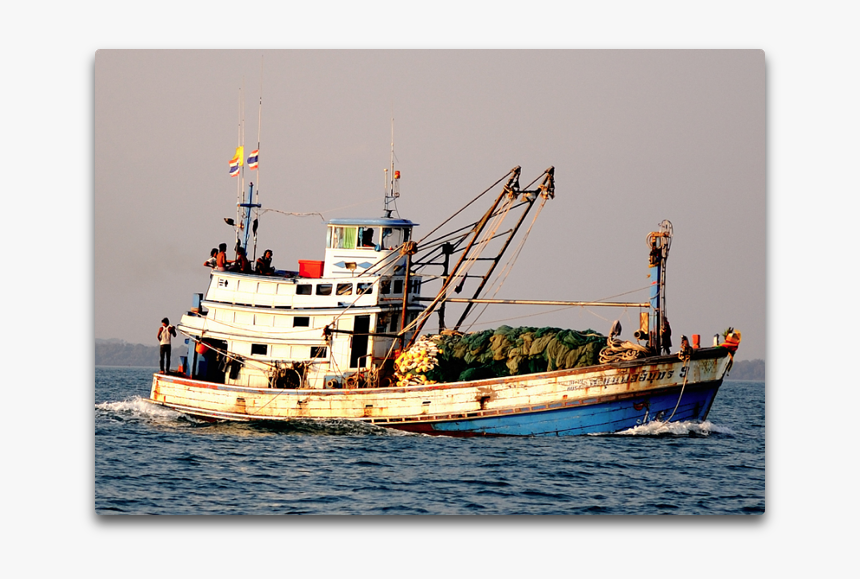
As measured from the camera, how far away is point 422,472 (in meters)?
15.1

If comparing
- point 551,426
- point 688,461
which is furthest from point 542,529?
point 551,426

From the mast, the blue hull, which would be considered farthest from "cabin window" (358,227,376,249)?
the mast

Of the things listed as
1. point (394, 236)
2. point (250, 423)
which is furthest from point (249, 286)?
point (394, 236)

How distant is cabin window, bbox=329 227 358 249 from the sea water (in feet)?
10.1

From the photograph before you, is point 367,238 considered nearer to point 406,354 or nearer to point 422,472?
point 406,354

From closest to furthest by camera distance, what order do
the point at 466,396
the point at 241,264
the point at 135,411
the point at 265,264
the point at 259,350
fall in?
the point at 466,396, the point at 241,264, the point at 265,264, the point at 259,350, the point at 135,411

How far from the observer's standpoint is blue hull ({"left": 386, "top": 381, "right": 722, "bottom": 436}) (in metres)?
17.3

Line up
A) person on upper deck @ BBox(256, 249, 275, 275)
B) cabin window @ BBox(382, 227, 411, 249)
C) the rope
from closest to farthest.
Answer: the rope
cabin window @ BBox(382, 227, 411, 249)
person on upper deck @ BBox(256, 249, 275, 275)

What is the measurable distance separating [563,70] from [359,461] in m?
5.91

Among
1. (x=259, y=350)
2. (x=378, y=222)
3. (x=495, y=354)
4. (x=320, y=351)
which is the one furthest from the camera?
(x=259, y=350)

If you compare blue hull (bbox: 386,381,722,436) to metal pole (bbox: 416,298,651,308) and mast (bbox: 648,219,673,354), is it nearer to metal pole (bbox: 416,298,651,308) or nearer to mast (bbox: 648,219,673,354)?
mast (bbox: 648,219,673,354)

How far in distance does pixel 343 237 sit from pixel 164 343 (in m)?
3.47

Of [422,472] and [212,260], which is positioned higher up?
[212,260]

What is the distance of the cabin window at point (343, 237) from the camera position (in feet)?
63.3
